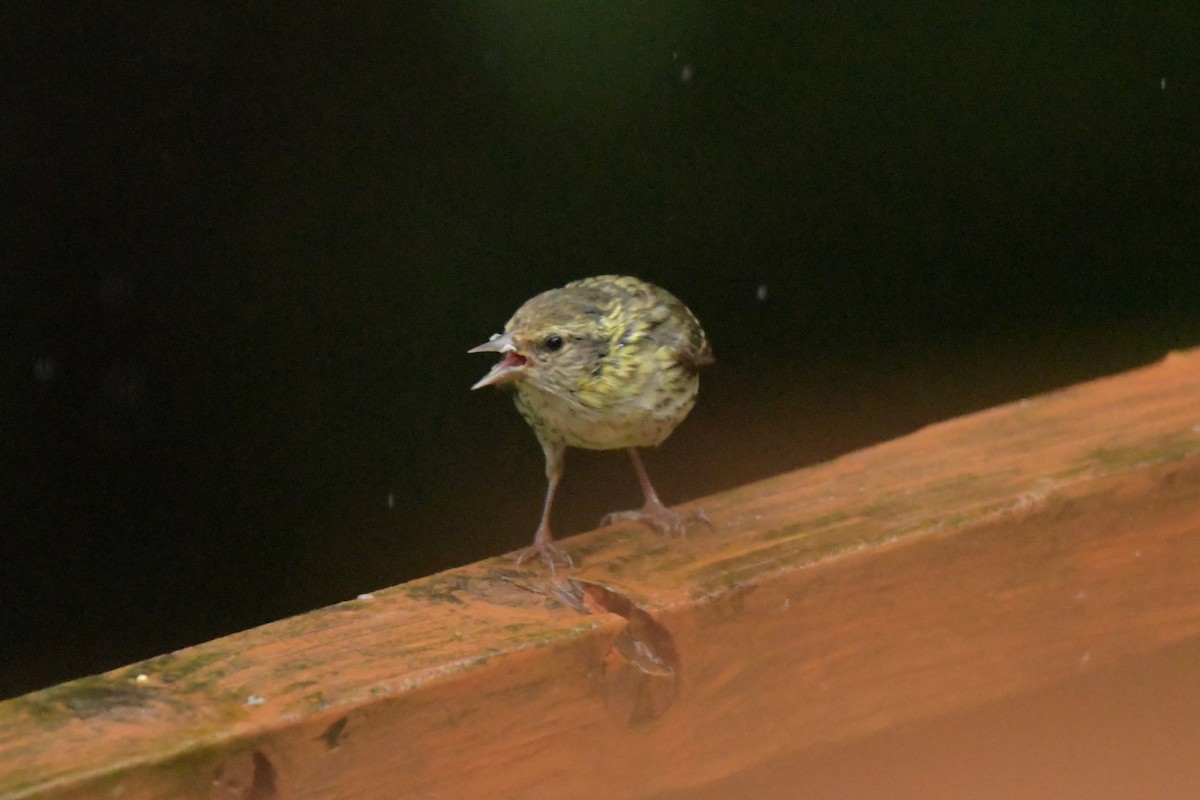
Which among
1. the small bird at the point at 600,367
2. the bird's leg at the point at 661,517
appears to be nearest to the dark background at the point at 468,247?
the small bird at the point at 600,367

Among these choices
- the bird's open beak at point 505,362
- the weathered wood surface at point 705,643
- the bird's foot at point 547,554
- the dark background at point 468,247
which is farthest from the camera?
the dark background at point 468,247

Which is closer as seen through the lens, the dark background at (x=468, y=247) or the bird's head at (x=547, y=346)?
the bird's head at (x=547, y=346)

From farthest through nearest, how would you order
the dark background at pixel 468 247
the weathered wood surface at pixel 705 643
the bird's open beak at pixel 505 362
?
the dark background at pixel 468 247 → the bird's open beak at pixel 505 362 → the weathered wood surface at pixel 705 643

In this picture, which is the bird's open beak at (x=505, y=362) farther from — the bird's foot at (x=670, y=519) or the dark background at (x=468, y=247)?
the dark background at (x=468, y=247)

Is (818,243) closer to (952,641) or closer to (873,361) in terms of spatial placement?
(873,361)

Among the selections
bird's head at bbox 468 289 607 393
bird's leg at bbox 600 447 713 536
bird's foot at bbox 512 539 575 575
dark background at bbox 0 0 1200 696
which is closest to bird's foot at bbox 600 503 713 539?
bird's leg at bbox 600 447 713 536

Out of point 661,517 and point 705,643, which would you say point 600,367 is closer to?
point 661,517
